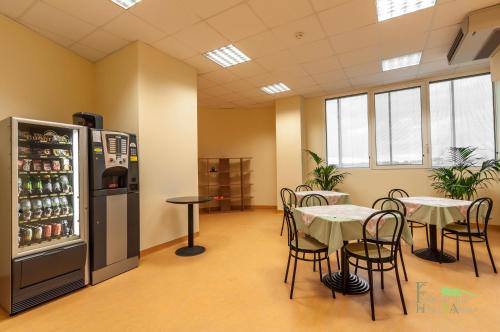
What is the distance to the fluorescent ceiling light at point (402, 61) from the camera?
439 cm

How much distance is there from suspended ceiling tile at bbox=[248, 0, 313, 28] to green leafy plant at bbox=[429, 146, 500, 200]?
4.06 m

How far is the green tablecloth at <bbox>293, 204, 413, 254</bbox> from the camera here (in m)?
2.25

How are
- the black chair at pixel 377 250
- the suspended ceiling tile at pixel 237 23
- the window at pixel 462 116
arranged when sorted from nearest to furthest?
the black chair at pixel 377 250
the suspended ceiling tile at pixel 237 23
the window at pixel 462 116

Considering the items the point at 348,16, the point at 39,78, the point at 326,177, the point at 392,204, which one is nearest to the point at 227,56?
the point at 348,16

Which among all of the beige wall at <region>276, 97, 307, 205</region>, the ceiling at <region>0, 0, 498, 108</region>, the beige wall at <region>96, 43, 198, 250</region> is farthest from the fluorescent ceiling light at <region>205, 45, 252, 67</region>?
the beige wall at <region>276, 97, 307, 205</region>

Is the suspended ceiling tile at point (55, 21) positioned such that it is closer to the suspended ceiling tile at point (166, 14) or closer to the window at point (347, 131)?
the suspended ceiling tile at point (166, 14)

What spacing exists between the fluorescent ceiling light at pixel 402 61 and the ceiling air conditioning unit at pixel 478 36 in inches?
22.8

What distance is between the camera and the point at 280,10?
3025 mm

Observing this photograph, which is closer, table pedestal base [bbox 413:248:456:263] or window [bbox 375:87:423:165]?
table pedestal base [bbox 413:248:456:263]

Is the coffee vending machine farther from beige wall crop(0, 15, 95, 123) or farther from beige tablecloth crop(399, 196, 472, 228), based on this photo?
beige tablecloth crop(399, 196, 472, 228)

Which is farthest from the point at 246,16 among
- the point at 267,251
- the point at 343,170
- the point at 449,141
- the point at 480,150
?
the point at 480,150

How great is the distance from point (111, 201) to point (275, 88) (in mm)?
4520

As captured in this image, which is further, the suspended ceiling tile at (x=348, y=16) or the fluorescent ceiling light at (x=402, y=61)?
the fluorescent ceiling light at (x=402, y=61)

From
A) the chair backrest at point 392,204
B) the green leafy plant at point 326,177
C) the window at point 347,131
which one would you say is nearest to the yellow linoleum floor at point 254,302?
the chair backrest at point 392,204
